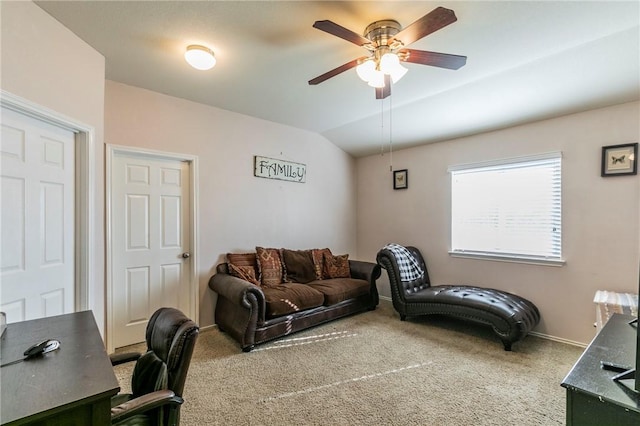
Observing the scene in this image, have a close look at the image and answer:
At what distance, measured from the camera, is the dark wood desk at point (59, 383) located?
837 millimetres

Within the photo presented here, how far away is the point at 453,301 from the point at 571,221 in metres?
1.45

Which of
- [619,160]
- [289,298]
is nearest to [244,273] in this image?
[289,298]

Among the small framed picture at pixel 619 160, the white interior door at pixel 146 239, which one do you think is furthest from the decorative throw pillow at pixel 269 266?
the small framed picture at pixel 619 160

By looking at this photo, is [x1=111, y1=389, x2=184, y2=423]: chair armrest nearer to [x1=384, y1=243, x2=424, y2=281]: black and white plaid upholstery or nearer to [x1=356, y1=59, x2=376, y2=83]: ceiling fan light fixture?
[x1=356, y1=59, x2=376, y2=83]: ceiling fan light fixture

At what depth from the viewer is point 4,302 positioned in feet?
5.65

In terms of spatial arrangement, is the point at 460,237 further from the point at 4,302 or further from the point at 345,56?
the point at 4,302

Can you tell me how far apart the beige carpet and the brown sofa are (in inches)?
7.2

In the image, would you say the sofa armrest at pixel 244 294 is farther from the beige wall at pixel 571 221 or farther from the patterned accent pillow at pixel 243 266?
the beige wall at pixel 571 221

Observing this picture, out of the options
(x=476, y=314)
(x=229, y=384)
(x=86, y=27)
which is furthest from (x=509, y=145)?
(x=86, y=27)

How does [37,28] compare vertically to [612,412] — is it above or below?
above

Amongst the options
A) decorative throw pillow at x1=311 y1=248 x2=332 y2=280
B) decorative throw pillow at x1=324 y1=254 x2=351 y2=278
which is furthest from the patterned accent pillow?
decorative throw pillow at x1=324 y1=254 x2=351 y2=278

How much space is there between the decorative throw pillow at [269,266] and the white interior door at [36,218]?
1751mm

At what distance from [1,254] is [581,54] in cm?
427

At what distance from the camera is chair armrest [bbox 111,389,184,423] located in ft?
3.43
